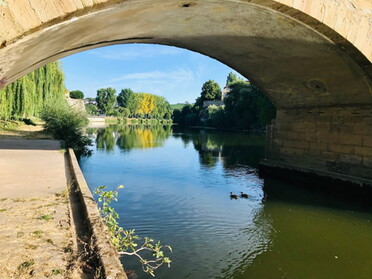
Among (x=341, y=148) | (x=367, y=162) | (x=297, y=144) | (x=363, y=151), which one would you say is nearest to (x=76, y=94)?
(x=297, y=144)

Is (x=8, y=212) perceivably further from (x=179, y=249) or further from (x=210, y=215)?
(x=210, y=215)

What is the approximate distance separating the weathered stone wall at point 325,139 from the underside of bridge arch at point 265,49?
3 centimetres

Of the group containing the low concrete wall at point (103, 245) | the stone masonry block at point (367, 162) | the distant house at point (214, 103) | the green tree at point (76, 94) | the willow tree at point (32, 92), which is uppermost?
the green tree at point (76, 94)

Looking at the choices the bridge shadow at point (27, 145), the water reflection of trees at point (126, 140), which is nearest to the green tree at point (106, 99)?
the water reflection of trees at point (126, 140)

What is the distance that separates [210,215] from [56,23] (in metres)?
5.53

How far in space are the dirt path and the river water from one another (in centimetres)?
123

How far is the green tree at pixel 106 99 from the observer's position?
106 m

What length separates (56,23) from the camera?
3.05m

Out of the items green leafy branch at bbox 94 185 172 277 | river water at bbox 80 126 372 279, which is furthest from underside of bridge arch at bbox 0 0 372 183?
green leafy branch at bbox 94 185 172 277

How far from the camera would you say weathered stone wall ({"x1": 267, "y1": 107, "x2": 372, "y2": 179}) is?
29.4 feet

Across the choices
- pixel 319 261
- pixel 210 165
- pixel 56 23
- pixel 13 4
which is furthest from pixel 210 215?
pixel 210 165

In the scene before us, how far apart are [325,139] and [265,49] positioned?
408 cm

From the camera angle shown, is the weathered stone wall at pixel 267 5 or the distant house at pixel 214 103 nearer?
the weathered stone wall at pixel 267 5

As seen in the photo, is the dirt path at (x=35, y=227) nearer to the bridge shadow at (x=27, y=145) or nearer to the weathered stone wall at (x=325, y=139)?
the bridge shadow at (x=27, y=145)
